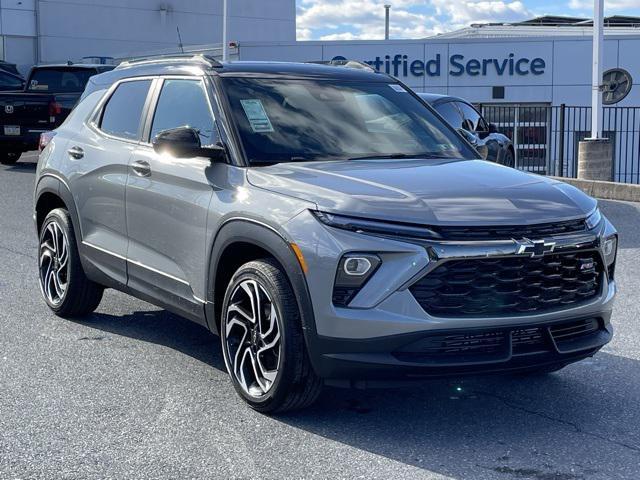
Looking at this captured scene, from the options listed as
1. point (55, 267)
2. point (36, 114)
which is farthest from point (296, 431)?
point (36, 114)

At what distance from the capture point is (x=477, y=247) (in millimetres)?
4387

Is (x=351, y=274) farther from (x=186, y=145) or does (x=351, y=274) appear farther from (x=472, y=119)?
(x=472, y=119)

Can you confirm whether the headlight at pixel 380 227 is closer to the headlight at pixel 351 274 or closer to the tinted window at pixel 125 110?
the headlight at pixel 351 274

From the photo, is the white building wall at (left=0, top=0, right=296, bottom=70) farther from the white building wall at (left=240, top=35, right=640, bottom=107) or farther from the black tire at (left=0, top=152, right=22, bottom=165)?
the black tire at (left=0, top=152, right=22, bottom=165)

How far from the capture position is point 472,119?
13.7 metres

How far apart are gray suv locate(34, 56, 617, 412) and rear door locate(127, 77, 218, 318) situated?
0.5 inches

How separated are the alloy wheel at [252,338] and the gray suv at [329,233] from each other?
10 mm

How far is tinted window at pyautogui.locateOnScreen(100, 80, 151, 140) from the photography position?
251 inches

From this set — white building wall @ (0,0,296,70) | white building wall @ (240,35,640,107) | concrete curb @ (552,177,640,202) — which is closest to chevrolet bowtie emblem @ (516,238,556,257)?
concrete curb @ (552,177,640,202)

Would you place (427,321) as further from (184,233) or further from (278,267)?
(184,233)

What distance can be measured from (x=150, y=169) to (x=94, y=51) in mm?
50365

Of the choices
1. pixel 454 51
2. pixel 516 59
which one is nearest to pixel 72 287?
pixel 454 51

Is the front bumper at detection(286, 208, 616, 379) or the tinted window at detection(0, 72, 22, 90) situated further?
the tinted window at detection(0, 72, 22, 90)

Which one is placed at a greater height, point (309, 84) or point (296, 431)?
point (309, 84)
